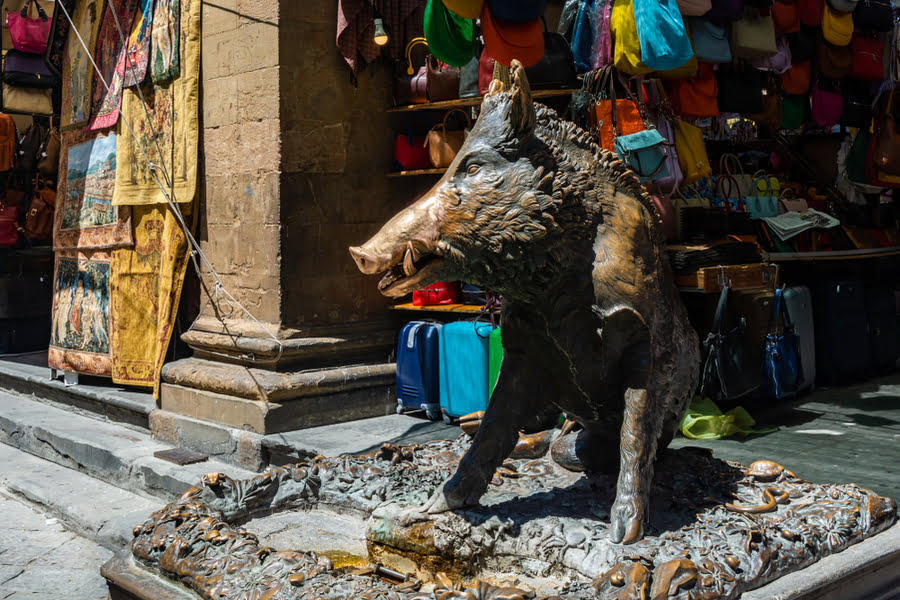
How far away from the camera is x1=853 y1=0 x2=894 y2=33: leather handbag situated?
23.8 feet

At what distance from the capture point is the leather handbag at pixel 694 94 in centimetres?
626

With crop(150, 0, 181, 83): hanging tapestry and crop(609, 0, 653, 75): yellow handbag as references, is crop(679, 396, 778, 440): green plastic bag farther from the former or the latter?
crop(150, 0, 181, 83): hanging tapestry

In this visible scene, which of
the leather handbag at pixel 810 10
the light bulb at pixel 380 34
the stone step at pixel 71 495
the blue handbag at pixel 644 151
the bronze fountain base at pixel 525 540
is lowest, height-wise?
the stone step at pixel 71 495

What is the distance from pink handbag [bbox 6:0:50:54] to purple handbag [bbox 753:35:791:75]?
6.96 m

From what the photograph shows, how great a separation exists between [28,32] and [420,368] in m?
6.00

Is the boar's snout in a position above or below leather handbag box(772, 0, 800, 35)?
below

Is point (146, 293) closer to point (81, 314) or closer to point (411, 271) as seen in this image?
point (81, 314)

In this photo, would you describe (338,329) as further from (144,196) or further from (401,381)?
(144,196)

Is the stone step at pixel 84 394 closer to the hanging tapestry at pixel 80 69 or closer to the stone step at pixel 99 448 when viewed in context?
the stone step at pixel 99 448

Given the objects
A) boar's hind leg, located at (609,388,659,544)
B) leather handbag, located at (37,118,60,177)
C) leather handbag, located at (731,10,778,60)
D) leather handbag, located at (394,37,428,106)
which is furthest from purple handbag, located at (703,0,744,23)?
leather handbag, located at (37,118,60,177)

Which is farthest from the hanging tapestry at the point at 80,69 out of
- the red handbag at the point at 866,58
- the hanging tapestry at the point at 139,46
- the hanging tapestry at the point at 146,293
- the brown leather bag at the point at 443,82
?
the red handbag at the point at 866,58

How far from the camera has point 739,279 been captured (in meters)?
5.61

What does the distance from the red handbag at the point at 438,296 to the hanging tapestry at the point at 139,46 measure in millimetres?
2940

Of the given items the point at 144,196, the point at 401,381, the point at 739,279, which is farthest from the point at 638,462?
the point at 144,196
